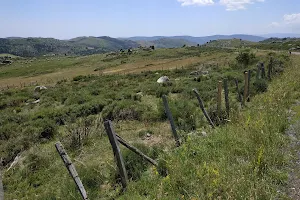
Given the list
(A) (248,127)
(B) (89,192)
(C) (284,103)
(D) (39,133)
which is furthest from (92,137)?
(C) (284,103)

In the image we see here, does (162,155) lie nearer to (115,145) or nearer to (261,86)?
(115,145)

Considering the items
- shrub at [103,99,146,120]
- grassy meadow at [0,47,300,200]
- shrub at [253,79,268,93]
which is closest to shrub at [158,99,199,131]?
grassy meadow at [0,47,300,200]

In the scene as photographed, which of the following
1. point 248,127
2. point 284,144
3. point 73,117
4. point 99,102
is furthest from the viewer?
point 99,102

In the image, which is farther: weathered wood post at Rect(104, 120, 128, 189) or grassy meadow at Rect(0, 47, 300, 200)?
weathered wood post at Rect(104, 120, 128, 189)

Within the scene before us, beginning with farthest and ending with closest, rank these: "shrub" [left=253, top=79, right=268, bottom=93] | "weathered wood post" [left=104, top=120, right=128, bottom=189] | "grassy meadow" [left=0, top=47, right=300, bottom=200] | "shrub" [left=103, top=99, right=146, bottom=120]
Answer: "shrub" [left=253, top=79, right=268, bottom=93] → "shrub" [left=103, top=99, right=146, bottom=120] → "weathered wood post" [left=104, top=120, right=128, bottom=189] → "grassy meadow" [left=0, top=47, right=300, bottom=200]

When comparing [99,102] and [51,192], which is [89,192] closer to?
[51,192]

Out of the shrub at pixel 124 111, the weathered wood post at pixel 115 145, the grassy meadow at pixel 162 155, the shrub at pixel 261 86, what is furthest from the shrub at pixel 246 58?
the weathered wood post at pixel 115 145

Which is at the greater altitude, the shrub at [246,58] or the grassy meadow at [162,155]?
the shrub at [246,58]

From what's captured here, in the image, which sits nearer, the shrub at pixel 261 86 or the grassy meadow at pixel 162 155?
the grassy meadow at pixel 162 155

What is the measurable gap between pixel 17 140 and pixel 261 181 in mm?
9946

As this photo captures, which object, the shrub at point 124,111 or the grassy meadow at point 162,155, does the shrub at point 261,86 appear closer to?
the grassy meadow at point 162,155

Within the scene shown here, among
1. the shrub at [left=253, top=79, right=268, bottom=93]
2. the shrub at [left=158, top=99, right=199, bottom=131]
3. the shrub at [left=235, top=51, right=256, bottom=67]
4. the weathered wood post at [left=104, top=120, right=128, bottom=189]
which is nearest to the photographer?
the weathered wood post at [left=104, top=120, right=128, bottom=189]

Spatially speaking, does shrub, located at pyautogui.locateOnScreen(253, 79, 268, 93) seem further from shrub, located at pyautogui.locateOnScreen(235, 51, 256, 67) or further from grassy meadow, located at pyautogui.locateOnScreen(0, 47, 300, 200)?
shrub, located at pyautogui.locateOnScreen(235, 51, 256, 67)

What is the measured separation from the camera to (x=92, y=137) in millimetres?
A: 10273
